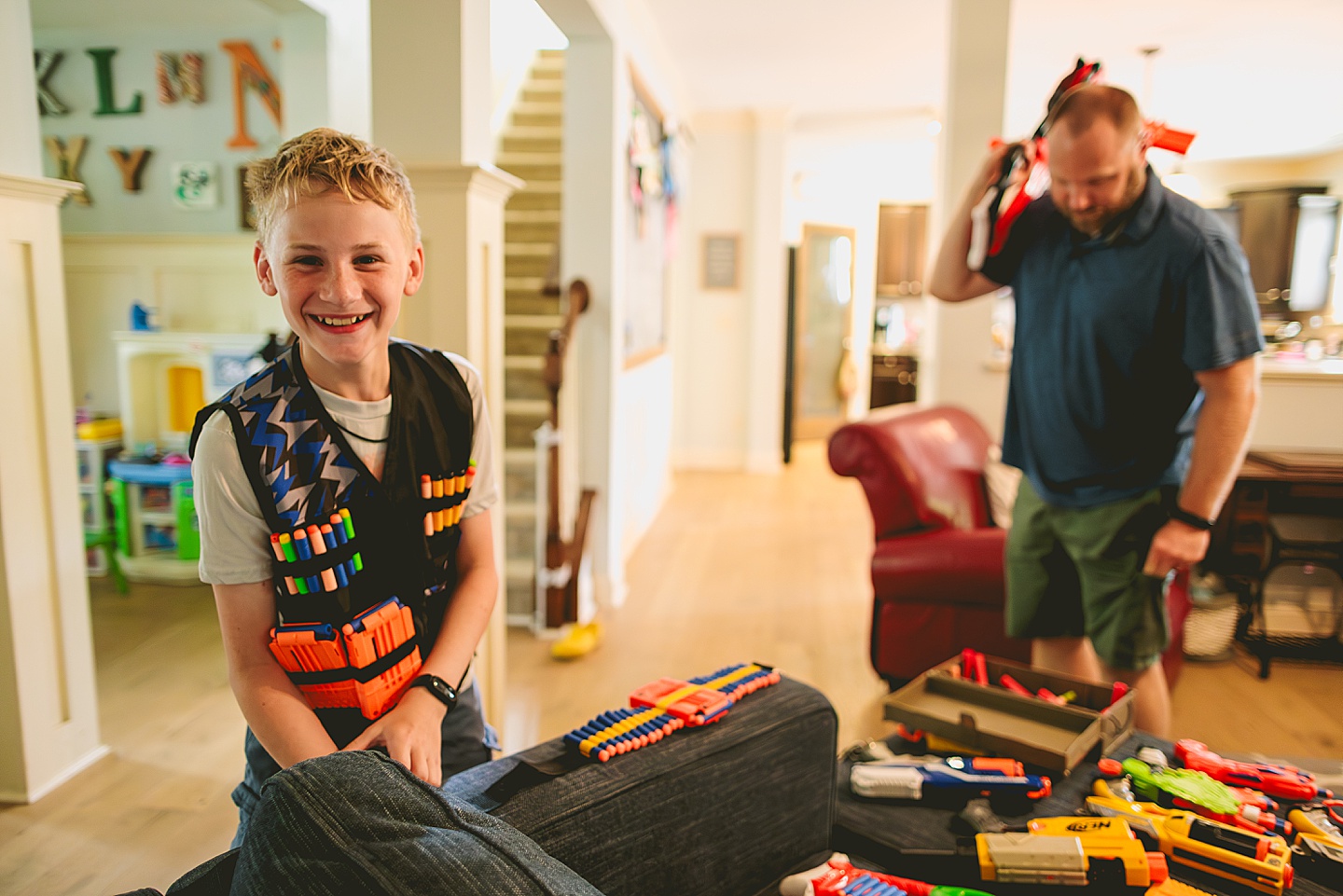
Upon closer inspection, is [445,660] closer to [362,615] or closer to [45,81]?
[362,615]

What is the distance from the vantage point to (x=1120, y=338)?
1.57m

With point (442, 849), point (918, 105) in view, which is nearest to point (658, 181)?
point (918, 105)

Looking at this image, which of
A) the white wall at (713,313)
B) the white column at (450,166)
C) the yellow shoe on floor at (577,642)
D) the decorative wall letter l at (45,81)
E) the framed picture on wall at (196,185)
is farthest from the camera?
the white wall at (713,313)

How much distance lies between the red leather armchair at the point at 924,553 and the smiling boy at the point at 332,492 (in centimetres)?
175

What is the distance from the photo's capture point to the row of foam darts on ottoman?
1.04 m

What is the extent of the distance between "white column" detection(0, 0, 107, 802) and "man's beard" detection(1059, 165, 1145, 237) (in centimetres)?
163

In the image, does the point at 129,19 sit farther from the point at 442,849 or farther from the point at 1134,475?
the point at 1134,475

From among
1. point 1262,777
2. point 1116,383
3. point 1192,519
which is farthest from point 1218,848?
point 1116,383

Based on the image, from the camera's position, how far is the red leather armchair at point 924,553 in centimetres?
246

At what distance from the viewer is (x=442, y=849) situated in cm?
73

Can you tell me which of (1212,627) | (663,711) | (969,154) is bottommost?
(1212,627)

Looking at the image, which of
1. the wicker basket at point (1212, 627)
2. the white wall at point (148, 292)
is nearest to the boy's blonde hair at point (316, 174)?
the white wall at point (148, 292)

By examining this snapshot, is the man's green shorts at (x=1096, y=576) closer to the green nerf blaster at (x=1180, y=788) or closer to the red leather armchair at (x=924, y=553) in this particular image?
the green nerf blaster at (x=1180, y=788)

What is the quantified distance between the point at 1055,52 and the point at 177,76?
13.9ft
